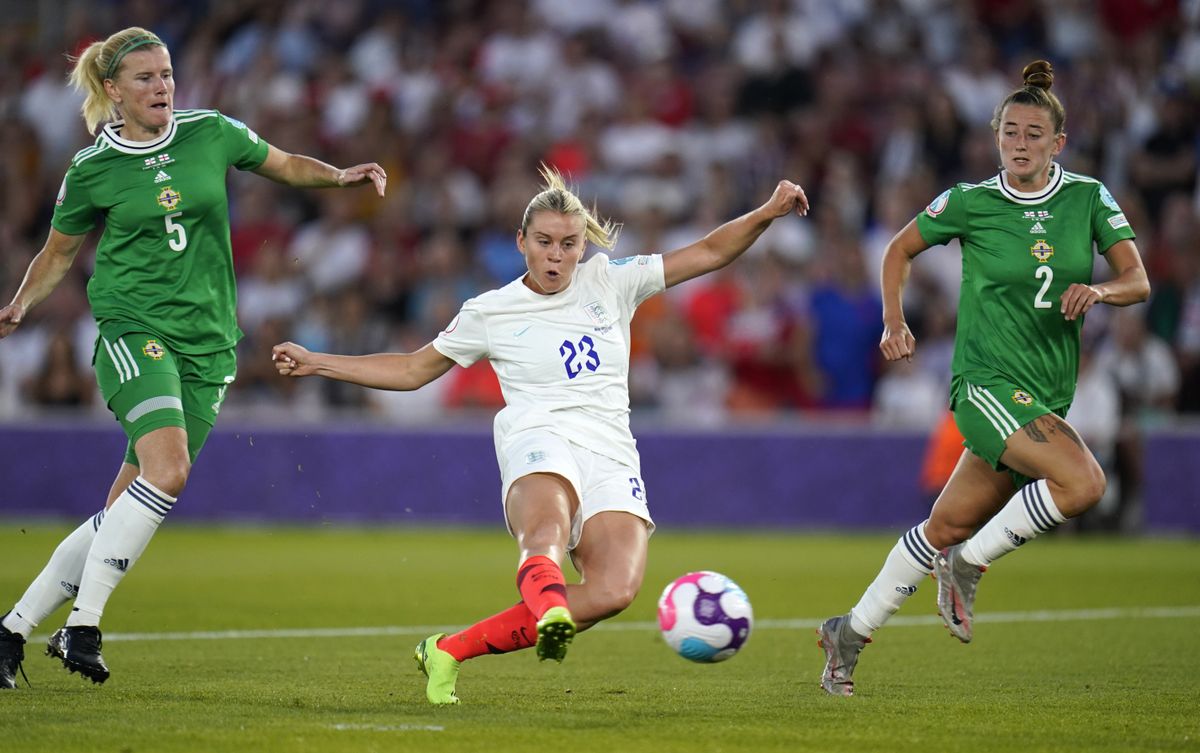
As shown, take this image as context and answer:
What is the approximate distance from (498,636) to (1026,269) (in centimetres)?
290

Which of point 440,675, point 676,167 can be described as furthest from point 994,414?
point 676,167

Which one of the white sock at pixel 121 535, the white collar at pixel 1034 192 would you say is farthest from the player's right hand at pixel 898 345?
the white sock at pixel 121 535

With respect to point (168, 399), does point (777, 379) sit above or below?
above

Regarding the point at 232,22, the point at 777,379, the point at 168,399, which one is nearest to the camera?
the point at 168,399

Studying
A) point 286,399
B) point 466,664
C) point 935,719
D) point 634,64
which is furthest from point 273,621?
point 634,64

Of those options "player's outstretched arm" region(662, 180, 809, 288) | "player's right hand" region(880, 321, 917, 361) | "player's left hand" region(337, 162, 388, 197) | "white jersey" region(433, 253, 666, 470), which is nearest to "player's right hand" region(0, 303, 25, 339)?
"player's left hand" region(337, 162, 388, 197)

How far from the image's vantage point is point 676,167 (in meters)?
18.8

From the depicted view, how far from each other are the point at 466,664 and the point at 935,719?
9.38 feet

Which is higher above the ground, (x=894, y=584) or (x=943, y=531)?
(x=943, y=531)

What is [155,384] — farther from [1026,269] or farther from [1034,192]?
[1034,192]

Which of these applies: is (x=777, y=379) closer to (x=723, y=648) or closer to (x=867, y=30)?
(x=867, y=30)

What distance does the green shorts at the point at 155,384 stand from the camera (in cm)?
737

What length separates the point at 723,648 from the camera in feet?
22.2

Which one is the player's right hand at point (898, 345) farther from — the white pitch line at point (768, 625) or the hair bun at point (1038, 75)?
the white pitch line at point (768, 625)
